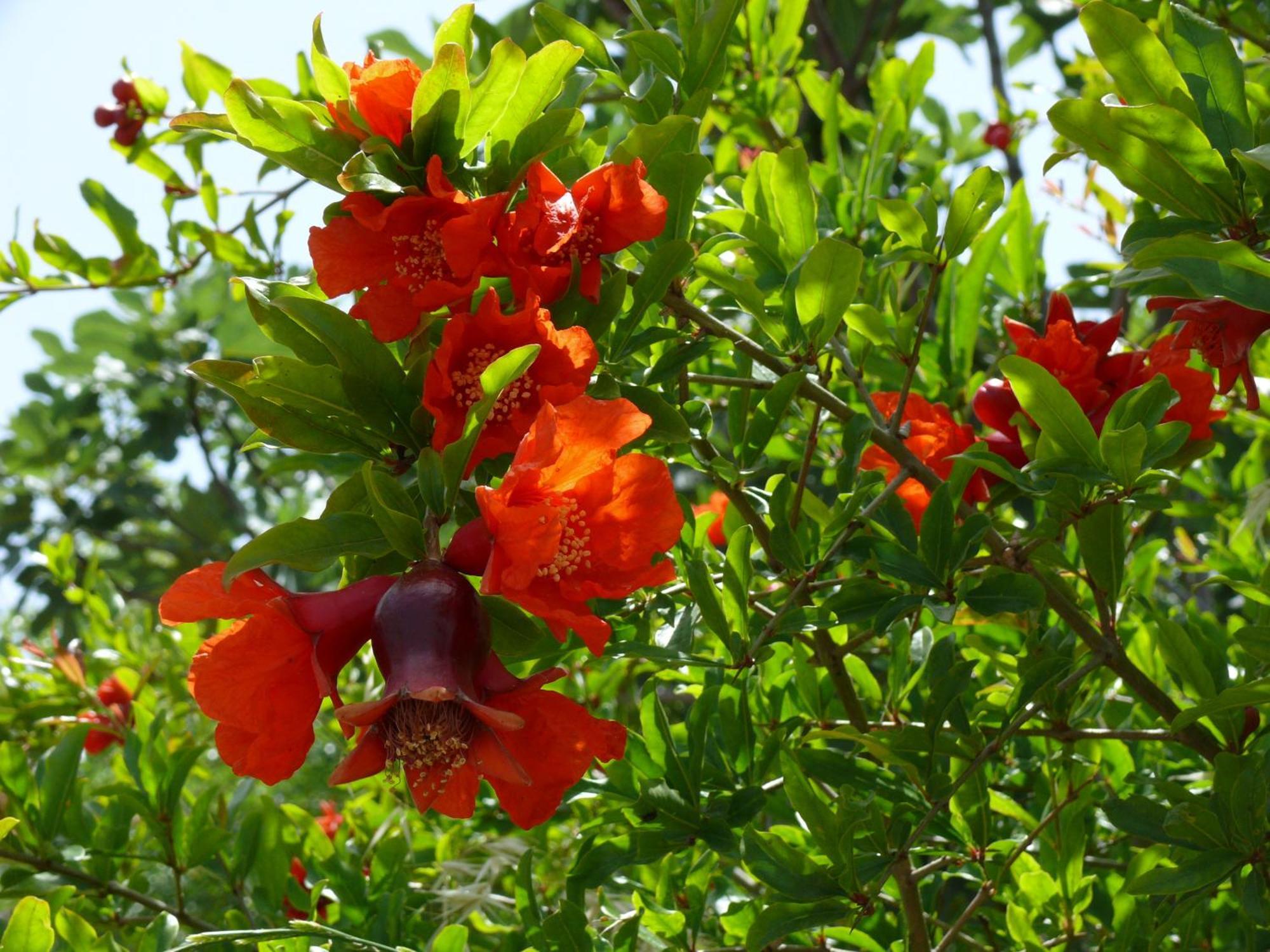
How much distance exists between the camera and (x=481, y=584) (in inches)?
29.6

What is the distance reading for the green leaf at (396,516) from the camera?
30.9 inches

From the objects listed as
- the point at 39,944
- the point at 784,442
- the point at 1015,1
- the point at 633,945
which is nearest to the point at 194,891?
the point at 39,944

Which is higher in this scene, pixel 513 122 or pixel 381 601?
pixel 513 122

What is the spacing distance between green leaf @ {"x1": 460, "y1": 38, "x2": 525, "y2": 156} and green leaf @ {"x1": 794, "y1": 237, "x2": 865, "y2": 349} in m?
0.28

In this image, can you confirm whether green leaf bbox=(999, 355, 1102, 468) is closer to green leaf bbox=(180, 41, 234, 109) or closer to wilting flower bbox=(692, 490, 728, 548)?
wilting flower bbox=(692, 490, 728, 548)

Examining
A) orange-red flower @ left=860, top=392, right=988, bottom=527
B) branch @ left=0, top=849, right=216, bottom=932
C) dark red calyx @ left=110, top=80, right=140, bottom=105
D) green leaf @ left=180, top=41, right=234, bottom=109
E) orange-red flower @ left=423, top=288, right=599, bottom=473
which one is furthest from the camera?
dark red calyx @ left=110, top=80, right=140, bottom=105

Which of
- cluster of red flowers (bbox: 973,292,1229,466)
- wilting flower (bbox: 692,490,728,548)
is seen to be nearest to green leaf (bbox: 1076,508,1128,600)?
cluster of red flowers (bbox: 973,292,1229,466)

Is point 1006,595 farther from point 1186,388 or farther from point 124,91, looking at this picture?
point 124,91

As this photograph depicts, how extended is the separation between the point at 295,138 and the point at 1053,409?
2.08 ft

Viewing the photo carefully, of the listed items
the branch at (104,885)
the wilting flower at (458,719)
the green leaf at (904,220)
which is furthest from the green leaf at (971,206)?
the branch at (104,885)

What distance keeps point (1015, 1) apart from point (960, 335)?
2360mm

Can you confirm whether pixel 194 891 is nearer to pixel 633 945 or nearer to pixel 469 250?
pixel 633 945

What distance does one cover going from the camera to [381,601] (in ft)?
2.53

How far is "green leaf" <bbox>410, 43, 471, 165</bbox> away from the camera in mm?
864
